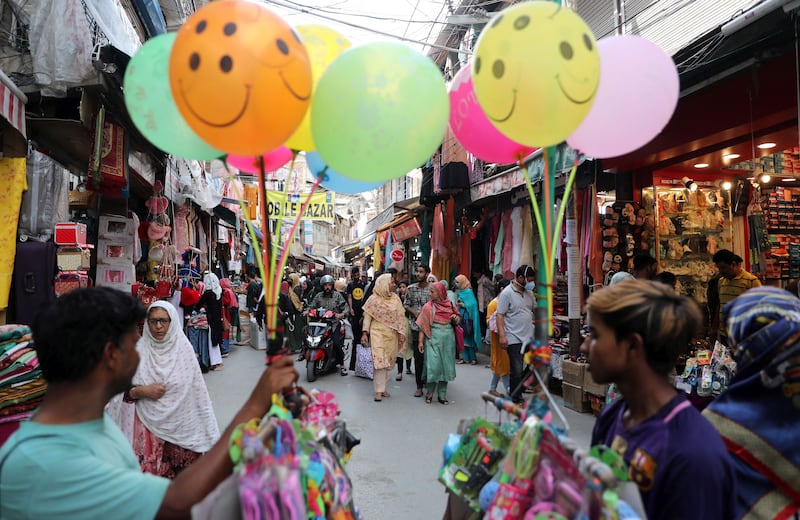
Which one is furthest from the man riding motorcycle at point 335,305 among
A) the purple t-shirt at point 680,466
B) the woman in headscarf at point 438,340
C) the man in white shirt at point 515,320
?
the purple t-shirt at point 680,466

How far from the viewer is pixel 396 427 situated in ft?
19.3

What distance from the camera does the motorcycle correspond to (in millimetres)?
8375

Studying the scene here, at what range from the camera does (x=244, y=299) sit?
14.8 metres

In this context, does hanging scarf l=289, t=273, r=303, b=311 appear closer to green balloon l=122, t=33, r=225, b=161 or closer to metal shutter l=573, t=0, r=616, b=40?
metal shutter l=573, t=0, r=616, b=40

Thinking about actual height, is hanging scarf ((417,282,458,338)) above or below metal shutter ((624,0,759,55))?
below

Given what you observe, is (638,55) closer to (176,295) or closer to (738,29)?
(738,29)

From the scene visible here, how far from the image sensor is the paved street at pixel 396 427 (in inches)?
159

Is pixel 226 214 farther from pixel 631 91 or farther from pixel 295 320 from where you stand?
pixel 631 91

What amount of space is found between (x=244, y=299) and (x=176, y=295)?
7307 mm

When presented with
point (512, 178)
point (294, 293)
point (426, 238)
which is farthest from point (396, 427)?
point (426, 238)

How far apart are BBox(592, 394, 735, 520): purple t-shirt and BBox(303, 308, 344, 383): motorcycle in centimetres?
736

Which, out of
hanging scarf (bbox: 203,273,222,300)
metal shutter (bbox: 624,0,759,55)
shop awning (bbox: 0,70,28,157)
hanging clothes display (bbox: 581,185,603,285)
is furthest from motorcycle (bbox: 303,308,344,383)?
metal shutter (bbox: 624,0,759,55)

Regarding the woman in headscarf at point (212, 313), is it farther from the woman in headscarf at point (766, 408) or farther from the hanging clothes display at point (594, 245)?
the woman in headscarf at point (766, 408)

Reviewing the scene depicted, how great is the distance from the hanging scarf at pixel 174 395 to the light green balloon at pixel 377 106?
7.40 ft
